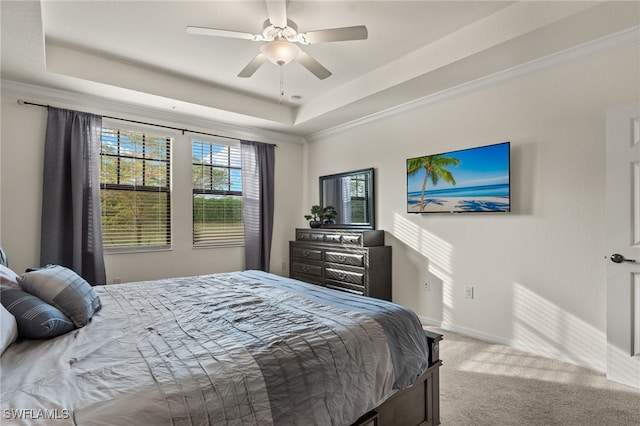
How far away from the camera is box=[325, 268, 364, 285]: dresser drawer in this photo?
413 cm

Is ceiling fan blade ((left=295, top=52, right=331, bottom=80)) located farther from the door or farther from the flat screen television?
the door

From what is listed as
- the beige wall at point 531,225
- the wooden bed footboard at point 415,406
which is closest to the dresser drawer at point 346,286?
the beige wall at point 531,225

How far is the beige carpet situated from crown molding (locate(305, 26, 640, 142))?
2.59 metres

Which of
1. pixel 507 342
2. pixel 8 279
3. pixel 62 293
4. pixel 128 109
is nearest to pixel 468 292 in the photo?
pixel 507 342

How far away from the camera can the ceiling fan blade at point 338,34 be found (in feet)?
7.37

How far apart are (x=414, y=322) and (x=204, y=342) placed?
1135mm

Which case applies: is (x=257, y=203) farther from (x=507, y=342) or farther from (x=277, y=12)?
(x=507, y=342)

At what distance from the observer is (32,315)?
1.49 meters

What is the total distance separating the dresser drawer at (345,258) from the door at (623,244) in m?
2.35

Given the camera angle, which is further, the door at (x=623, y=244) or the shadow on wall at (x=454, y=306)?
the shadow on wall at (x=454, y=306)

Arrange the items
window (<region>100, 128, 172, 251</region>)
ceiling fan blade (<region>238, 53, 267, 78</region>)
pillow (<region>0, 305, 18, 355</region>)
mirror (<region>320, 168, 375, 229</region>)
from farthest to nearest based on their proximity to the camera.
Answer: mirror (<region>320, 168, 375, 229</region>)
window (<region>100, 128, 172, 251</region>)
ceiling fan blade (<region>238, 53, 267, 78</region>)
pillow (<region>0, 305, 18, 355</region>)

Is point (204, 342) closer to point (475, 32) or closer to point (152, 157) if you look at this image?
point (475, 32)

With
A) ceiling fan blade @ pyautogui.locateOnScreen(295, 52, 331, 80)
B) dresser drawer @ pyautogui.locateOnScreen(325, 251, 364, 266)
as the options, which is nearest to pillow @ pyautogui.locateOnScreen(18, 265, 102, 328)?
ceiling fan blade @ pyautogui.locateOnScreen(295, 52, 331, 80)

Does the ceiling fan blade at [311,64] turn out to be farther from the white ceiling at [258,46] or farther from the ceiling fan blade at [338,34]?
the white ceiling at [258,46]
